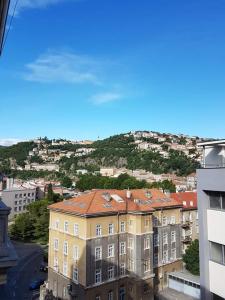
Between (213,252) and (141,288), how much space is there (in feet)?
65.3

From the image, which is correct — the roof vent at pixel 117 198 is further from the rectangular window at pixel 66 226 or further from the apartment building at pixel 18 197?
the apartment building at pixel 18 197

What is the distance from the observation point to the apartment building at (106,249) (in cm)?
2922

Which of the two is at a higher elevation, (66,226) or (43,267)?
(66,226)

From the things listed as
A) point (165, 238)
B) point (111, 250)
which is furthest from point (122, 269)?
point (165, 238)

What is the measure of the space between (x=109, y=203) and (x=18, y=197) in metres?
50.7

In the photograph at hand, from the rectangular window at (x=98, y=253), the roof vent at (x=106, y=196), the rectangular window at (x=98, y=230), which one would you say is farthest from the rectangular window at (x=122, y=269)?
the roof vent at (x=106, y=196)

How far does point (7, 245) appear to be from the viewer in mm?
6629

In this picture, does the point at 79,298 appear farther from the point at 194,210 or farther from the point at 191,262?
the point at 194,210

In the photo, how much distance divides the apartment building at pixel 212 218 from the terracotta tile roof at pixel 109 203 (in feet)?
56.8

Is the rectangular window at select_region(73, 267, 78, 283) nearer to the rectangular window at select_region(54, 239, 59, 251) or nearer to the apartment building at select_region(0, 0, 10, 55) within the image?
the rectangular window at select_region(54, 239, 59, 251)

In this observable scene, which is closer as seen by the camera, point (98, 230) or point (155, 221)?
point (98, 230)

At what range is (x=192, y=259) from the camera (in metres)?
34.8

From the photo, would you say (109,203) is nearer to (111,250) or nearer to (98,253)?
(111,250)

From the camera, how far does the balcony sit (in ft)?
43.2
